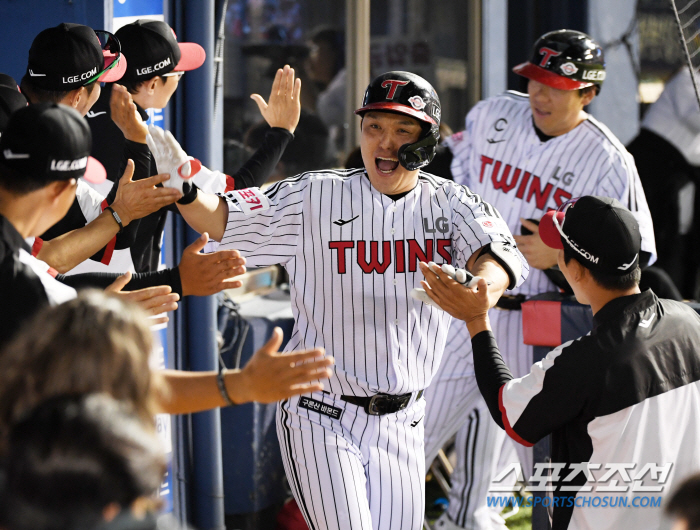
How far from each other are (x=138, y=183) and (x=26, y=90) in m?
0.65

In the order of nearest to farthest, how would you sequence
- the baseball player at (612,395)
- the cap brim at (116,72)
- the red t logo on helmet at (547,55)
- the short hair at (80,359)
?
1. the short hair at (80,359)
2. the baseball player at (612,395)
3. the cap brim at (116,72)
4. the red t logo on helmet at (547,55)

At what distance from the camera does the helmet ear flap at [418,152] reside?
10.1 ft

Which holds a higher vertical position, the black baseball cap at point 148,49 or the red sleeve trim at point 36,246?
the black baseball cap at point 148,49

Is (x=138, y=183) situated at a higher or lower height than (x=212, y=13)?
lower

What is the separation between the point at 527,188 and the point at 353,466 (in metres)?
2.11

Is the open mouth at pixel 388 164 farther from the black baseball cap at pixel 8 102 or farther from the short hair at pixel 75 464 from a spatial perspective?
the short hair at pixel 75 464

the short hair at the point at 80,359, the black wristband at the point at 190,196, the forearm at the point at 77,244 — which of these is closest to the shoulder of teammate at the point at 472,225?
the black wristband at the point at 190,196

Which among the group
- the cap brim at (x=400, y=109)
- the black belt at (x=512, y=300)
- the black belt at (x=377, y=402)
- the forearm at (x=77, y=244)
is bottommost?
the black belt at (x=377, y=402)

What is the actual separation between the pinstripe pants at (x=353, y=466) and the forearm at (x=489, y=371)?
51cm

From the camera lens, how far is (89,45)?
3.17 m

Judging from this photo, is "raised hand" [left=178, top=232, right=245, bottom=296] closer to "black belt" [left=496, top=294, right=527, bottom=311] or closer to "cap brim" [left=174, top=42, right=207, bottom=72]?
"cap brim" [left=174, top=42, right=207, bottom=72]

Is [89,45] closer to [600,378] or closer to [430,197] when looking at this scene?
[430,197]

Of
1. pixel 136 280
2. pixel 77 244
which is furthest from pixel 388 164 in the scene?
pixel 77 244

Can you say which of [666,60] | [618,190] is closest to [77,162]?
[618,190]
